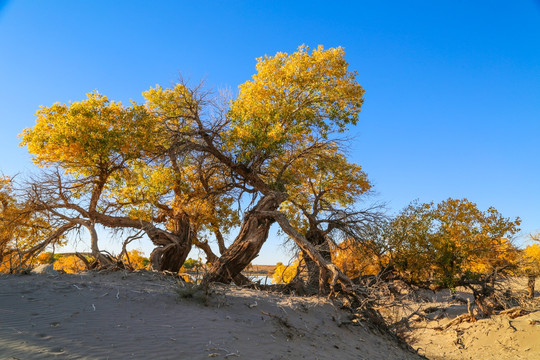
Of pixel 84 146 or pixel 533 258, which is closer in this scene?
pixel 84 146

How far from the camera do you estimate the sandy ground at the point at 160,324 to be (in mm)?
5801

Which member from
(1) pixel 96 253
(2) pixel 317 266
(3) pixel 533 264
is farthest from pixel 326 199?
(3) pixel 533 264

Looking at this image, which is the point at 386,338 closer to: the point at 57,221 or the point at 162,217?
the point at 162,217

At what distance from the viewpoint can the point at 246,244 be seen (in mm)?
12977

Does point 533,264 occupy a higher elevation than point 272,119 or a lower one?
lower

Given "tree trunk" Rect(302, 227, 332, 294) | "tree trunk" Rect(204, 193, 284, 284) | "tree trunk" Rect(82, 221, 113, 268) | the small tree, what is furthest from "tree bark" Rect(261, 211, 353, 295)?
the small tree

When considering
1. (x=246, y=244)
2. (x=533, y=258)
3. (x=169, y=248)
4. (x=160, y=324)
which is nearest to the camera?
(x=160, y=324)

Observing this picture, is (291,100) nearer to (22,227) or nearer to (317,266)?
(317,266)

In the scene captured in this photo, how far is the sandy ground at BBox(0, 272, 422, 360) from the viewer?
19.0ft

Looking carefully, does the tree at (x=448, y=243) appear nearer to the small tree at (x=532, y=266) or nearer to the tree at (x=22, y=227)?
the small tree at (x=532, y=266)

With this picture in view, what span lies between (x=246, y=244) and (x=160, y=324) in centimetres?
610

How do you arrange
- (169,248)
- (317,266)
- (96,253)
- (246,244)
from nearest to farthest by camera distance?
1. (96,253)
2. (246,244)
3. (317,266)
4. (169,248)

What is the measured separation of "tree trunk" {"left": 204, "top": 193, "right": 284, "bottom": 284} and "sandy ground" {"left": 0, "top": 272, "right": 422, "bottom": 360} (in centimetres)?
231

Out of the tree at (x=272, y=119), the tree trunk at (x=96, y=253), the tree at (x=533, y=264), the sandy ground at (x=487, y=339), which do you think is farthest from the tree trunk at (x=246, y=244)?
the tree at (x=533, y=264)
